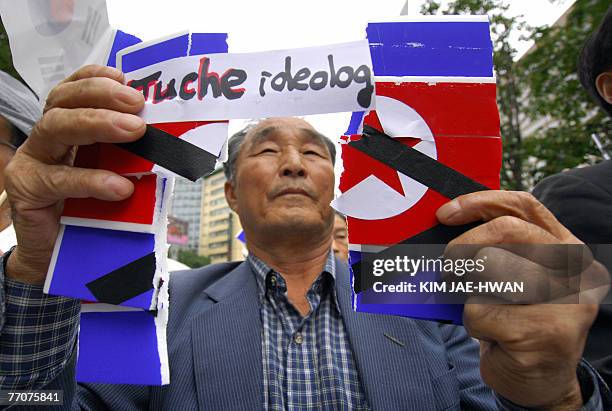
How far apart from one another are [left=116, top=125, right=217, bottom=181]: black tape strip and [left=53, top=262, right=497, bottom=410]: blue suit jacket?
0.67m

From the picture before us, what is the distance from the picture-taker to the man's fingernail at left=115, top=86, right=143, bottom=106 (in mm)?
1008

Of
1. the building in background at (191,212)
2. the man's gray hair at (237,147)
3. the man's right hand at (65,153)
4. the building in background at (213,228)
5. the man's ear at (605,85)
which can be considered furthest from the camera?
the building in background at (191,212)

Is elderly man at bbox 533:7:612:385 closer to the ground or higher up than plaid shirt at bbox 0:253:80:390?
higher up

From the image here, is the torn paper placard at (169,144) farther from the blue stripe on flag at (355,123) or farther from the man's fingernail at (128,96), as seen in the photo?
the blue stripe on flag at (355,123)

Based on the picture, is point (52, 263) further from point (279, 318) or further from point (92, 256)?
point (279, 318)

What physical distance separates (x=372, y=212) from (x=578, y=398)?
64 centimetres

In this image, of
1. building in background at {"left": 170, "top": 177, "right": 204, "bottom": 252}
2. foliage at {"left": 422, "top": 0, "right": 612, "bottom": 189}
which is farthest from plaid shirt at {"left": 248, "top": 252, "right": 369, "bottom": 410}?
building in background at {"left": 170, "top": 177, "right": 204, "bottom": 252}

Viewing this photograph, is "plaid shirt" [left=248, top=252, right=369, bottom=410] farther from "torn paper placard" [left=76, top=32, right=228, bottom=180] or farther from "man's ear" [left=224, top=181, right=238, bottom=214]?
"torn paper placard" [left=76, top=32, right=228, bottom=180]

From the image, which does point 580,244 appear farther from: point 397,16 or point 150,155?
point 150,155

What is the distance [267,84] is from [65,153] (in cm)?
54

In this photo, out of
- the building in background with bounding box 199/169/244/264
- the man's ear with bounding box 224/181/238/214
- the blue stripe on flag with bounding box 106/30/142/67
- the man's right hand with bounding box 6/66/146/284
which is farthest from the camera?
the building in background with bounding box 199/169/244/264

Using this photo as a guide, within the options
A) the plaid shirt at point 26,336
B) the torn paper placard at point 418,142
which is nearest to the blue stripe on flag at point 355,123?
the torn paper placard at point 418,142

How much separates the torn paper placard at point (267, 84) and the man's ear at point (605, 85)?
3.85ft

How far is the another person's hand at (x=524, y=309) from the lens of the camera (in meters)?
0.89
